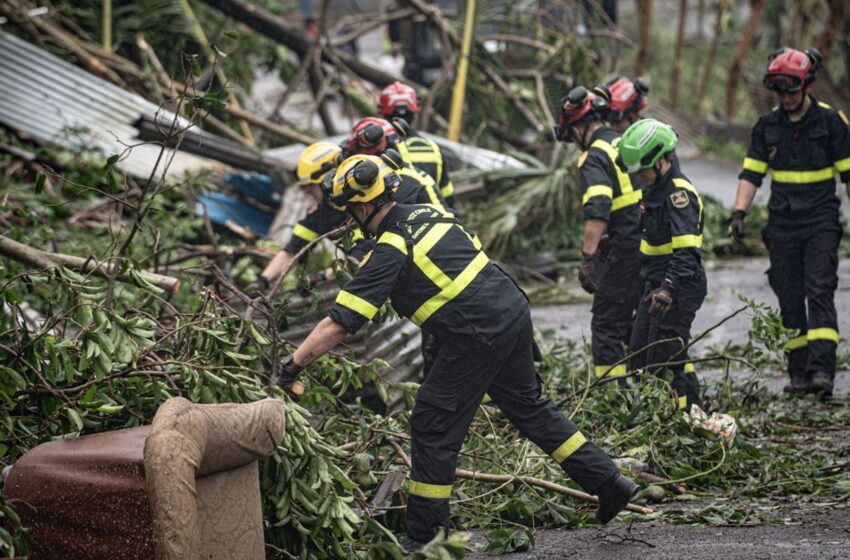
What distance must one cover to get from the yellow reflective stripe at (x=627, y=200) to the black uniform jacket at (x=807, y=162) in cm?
91

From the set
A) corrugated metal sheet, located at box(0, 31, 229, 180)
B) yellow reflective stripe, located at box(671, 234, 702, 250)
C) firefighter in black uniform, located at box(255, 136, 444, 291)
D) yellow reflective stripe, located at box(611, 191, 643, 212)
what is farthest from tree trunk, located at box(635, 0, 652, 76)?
yellow reflective stripe, located at box(671, 234, 702, 250)

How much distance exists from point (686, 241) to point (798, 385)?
1.51 metres

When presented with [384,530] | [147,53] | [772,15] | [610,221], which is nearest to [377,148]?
[610,221]

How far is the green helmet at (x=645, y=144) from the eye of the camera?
6.07 m

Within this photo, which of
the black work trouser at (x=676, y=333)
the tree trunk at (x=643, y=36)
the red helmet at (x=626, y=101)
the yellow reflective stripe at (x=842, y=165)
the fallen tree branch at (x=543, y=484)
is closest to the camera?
the fallen tree branch at (x=543, y=484)

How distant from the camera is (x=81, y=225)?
9445 mm

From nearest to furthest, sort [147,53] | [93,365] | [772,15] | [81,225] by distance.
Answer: [93,365]
[81,225]
[147,53]
[772,15]

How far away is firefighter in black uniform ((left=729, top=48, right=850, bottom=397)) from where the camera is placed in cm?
680

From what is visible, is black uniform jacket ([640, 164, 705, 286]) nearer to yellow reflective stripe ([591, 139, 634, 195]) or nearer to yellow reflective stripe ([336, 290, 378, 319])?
yellow reflective stripe ([591, 139, 634, 195])

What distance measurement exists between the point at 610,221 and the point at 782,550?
2.87m

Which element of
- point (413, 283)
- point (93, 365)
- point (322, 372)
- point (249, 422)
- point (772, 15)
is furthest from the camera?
point (772, 15)

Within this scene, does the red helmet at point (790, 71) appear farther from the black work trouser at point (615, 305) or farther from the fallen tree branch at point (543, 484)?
the fallen tree branch at point (543, 484)

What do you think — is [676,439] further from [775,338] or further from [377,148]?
[377,148]

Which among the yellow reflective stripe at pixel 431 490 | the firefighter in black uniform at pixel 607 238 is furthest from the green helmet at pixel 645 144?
the yellow reflective stripe at pixel 431 490
